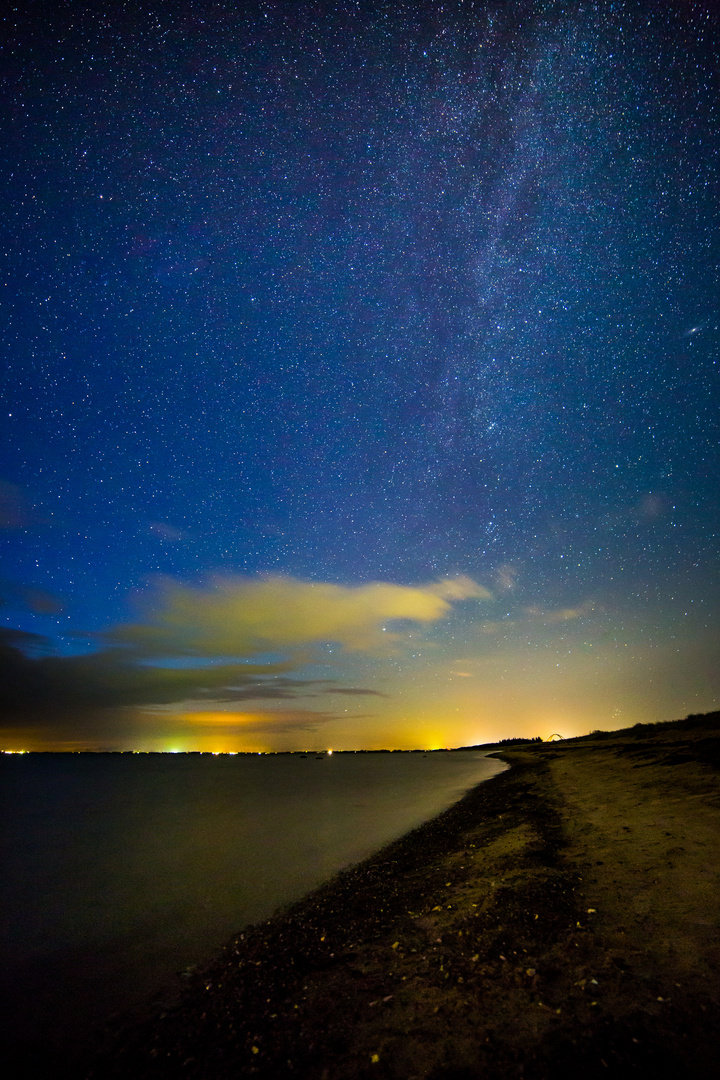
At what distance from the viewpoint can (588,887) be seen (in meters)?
8.45

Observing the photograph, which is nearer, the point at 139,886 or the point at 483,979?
the point at 483,979

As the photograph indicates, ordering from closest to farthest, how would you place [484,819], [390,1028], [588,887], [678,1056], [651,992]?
1. [678,1056]
2. [651,992]
3. [390,1028]
4. [588,887]
5. [484,819]

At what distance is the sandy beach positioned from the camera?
189 inches

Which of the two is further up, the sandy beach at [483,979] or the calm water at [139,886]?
the sandy beach at [483,979]

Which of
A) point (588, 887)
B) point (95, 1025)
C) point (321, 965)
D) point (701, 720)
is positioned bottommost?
point (95, 1025)

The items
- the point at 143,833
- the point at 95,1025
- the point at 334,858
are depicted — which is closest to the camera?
the point at 95,1025

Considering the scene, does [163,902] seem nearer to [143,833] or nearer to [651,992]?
[651,992]

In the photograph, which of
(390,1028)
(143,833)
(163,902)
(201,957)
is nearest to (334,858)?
(163,902)

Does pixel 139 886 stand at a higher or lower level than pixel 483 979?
lower

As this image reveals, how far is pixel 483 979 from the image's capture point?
616 centimetres

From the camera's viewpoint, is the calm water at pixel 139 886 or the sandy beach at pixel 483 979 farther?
the calm water at pixel 139 886

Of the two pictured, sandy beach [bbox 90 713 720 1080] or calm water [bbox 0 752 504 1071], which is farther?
calm water [bbox 0 752 504 1071]

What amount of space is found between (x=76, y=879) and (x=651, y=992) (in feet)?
67.6

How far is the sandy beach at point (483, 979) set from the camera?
479 centimetres
